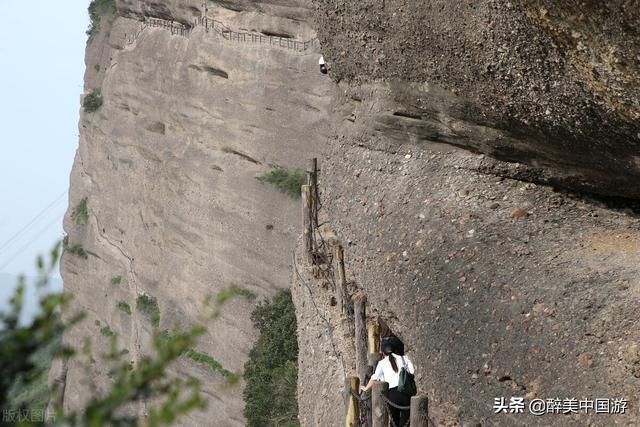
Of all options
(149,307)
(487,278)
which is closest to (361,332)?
(487,278)

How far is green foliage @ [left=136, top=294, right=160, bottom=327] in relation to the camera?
871 inches

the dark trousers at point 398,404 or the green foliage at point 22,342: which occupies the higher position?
the dark trousers at point 398,404

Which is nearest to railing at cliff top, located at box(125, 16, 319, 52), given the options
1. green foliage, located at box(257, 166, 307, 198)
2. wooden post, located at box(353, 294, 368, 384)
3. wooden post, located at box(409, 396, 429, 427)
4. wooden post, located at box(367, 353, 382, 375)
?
green foliage, located at box(257, 166, 307, 198)

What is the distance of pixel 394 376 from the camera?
7086mm

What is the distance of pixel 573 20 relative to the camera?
19.4 feet

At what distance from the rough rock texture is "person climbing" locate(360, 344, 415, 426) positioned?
0.40ft

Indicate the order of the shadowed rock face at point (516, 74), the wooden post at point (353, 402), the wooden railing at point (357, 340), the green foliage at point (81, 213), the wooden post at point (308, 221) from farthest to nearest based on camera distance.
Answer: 1. the green foliage at point (81, 213)
2. the wooden post at point (308, 221)
3. the wooden post at point (353, 402)
4. the wooden railing at point (357, 340)
5. the shadowed rock face at point (516, 74)

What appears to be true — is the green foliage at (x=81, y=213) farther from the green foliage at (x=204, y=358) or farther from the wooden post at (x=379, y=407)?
the wooden post at (x=379, y=407)

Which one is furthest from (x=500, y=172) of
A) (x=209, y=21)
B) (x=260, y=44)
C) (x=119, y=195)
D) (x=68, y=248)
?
(x=68, y=248)

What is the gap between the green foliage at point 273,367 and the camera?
685 inches

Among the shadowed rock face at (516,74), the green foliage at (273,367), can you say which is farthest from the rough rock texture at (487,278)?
the green foliage at (273,367)

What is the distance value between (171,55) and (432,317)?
49.0 ft

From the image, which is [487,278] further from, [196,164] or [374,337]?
[196,164]

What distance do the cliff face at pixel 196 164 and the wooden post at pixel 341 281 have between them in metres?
8.44
